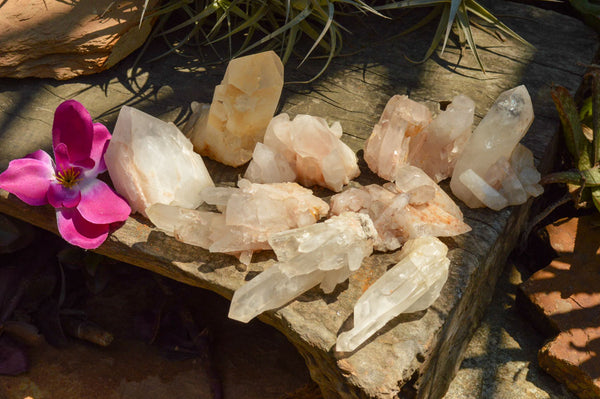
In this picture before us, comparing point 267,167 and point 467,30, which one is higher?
point 467,30

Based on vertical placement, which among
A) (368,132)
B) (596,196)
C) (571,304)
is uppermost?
(368,132)

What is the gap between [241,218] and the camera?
1697 millimetres

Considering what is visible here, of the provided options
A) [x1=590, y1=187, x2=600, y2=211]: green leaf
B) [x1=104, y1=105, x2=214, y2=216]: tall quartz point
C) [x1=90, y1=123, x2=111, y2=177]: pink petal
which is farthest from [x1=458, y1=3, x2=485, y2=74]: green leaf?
[x1=90, y1=123, x2=111, y2=177]: pink petal

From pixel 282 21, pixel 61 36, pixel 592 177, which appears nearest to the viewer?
pixel 592 177

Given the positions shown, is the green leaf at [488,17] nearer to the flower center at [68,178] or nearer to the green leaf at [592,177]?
the green leaf at [592,177]

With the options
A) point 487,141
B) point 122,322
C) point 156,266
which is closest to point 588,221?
point 487,141

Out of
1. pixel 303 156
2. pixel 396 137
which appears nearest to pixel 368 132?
pixel 396 137

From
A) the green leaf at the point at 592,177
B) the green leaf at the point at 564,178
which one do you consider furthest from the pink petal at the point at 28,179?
the green leaf at the point at 592,177

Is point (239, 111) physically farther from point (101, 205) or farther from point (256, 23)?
point (256, 23)

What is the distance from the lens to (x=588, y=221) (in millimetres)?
2168

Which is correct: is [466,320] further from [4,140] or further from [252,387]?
[4,140]

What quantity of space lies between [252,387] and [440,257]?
755 millimetres

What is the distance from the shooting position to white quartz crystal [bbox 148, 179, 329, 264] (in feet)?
5.54

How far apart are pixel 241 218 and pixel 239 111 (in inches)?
14.7
